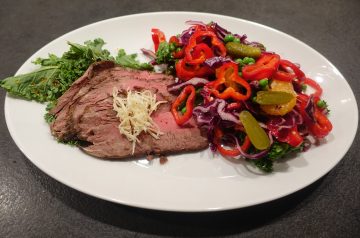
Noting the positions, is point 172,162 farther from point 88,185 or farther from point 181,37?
point 181,37

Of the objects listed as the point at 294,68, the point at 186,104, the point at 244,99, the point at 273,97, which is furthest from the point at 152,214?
the point at 294,68

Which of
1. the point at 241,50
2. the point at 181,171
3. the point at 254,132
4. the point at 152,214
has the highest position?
the point at 241,50

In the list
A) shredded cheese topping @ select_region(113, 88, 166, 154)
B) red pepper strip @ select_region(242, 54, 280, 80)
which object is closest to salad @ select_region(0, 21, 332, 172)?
red pepper strip @ select_region(242, 54, 280, 80)

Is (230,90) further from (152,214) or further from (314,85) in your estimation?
(152,214)

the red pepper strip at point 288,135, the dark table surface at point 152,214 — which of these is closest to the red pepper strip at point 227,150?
the red pepper strip at point 288,135

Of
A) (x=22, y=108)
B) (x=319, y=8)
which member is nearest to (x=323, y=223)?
(x=22, y=108)

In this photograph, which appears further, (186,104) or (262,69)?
(186,104)
